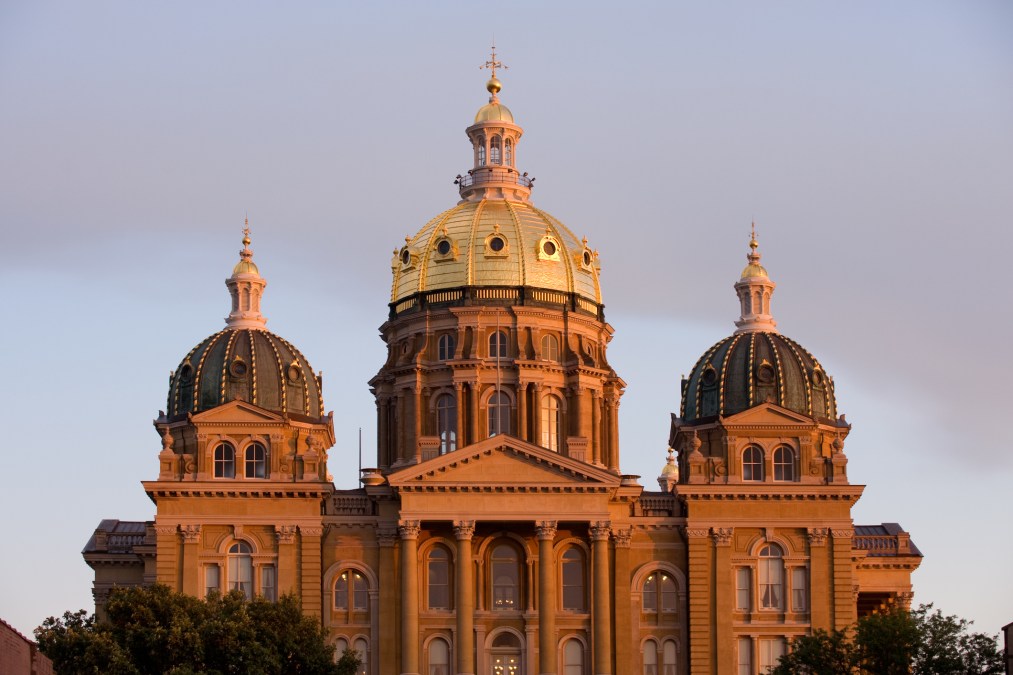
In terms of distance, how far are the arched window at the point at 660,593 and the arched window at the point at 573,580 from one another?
277 cm

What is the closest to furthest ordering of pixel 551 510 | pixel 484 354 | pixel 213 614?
pixel 213 614 → pixel 551 510 → pixel 484 354

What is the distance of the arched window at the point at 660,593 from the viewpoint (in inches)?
5108

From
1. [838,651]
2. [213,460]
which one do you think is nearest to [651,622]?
[838,651]

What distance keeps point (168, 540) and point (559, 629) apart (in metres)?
17.5

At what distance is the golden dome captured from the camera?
140750mm

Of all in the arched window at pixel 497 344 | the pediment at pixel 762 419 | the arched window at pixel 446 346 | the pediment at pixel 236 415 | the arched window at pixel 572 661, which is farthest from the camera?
the arched window at pixel 446 346

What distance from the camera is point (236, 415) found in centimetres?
13000

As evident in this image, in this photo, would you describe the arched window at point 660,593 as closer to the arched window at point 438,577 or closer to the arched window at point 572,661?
the arched window at point 572,661

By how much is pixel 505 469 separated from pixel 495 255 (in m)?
16.6

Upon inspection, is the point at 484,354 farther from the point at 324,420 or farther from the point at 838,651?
the point at 838,651

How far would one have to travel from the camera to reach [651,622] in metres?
130

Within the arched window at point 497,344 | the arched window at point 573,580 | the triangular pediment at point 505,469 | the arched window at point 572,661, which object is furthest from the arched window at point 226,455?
the arched window at point 572,661

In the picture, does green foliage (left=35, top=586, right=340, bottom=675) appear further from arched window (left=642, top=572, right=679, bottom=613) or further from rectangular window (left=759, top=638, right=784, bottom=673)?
rectangular window (left=759, top=638, right=784, bottom=673)

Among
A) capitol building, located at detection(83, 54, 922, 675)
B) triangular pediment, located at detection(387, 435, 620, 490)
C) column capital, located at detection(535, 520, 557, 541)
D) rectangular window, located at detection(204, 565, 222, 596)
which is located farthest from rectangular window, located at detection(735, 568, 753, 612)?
rectangular window, located at detection(204, 565, 222, 596)
